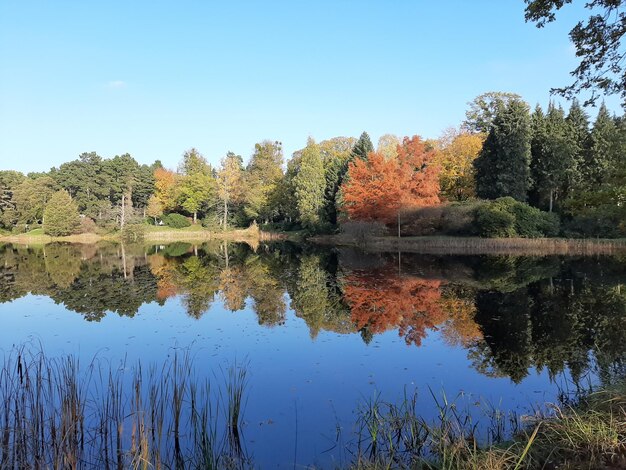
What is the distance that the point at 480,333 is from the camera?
1030 centimetres

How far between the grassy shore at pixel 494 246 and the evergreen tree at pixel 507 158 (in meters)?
8.16

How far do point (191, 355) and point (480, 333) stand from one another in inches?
252

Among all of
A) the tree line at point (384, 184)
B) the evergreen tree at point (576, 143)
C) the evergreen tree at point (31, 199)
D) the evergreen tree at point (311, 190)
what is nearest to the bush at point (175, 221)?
the tree line at point (384, 184)

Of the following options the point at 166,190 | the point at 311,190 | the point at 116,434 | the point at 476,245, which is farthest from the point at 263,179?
the point at 116,434

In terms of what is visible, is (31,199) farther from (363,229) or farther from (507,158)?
(507,158)

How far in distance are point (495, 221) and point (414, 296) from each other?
18.7m

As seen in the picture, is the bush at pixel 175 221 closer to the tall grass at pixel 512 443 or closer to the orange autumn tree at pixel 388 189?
the orange autumn tree at pixel 388 189

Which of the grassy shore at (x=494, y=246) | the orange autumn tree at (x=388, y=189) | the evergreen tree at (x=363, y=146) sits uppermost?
the evergreen tree at (x=363, y=146)

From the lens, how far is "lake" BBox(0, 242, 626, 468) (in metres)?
6.43

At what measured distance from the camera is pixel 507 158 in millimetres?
37375

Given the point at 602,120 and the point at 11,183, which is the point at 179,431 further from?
the point at 11,183

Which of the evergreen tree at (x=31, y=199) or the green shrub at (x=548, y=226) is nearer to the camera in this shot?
the green shrub at (x=548, y=226)

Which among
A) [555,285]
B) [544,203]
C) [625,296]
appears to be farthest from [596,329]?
[544,203]

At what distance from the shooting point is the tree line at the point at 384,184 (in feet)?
113
